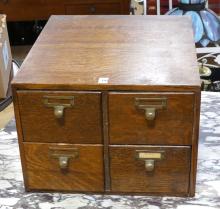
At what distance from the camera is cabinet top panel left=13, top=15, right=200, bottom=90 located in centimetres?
106

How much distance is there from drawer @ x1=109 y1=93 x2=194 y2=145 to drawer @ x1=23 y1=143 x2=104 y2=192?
0.07m

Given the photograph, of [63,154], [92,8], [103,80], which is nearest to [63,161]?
[63,154]

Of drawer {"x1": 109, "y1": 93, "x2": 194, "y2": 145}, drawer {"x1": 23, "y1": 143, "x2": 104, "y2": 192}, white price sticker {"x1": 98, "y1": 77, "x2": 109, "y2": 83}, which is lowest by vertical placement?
drawer {"x1": 23, "y1": 143, "x2": 104, "y2": 192}

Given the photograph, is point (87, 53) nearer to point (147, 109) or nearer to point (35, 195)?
point (147, 109)

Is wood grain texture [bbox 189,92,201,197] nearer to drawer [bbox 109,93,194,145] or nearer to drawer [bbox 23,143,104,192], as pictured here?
drawer [bbox 109,93,194,145]

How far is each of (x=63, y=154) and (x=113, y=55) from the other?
0.26 meters

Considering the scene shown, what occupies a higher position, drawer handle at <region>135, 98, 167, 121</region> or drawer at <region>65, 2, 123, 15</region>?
drawer handle at <region>135, 98, 167, 121</region>

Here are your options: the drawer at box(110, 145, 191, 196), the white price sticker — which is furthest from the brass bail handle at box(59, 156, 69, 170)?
the white price sticker

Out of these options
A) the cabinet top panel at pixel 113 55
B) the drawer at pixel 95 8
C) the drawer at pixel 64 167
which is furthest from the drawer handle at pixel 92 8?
the drawer at pixel 64 167

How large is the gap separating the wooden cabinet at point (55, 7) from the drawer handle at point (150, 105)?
1352 millimetres

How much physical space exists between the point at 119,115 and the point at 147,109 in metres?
0.06

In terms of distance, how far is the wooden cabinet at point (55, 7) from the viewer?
2.33 m

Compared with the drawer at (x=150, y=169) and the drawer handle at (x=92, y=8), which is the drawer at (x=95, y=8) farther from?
the drawer at (x=150, y=169)

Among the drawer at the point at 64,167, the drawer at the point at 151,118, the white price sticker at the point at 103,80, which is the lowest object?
the drawer at the point at 64,167
